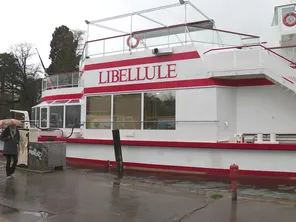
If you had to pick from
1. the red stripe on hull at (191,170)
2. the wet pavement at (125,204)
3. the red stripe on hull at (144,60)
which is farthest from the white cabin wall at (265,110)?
the wet pavement at (125,204)

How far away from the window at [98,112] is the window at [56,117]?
195 cm

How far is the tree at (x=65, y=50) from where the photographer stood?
162 feet

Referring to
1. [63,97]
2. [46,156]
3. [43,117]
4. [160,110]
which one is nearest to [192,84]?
[160,110]

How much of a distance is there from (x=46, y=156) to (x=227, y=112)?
5.62 metres

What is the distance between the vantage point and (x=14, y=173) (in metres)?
9.44

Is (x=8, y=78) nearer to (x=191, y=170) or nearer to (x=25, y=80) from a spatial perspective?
(x=25, y=80)

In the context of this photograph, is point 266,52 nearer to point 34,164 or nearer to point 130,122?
point 130,122

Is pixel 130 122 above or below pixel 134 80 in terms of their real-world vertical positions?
below

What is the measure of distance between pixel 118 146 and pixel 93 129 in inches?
79.4

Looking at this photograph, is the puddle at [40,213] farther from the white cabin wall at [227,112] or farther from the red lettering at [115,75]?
the red lettering at [115,75]

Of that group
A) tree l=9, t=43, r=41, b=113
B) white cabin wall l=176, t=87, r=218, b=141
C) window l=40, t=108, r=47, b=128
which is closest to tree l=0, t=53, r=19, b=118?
tree l=9, t=43, r=41, b=113

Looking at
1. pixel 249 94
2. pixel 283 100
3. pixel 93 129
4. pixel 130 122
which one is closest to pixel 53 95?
pixel 93 129

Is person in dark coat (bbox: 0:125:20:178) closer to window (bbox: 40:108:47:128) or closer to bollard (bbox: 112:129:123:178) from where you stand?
bollard (bbox: 112:129:123:178)

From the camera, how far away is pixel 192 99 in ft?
32.6
